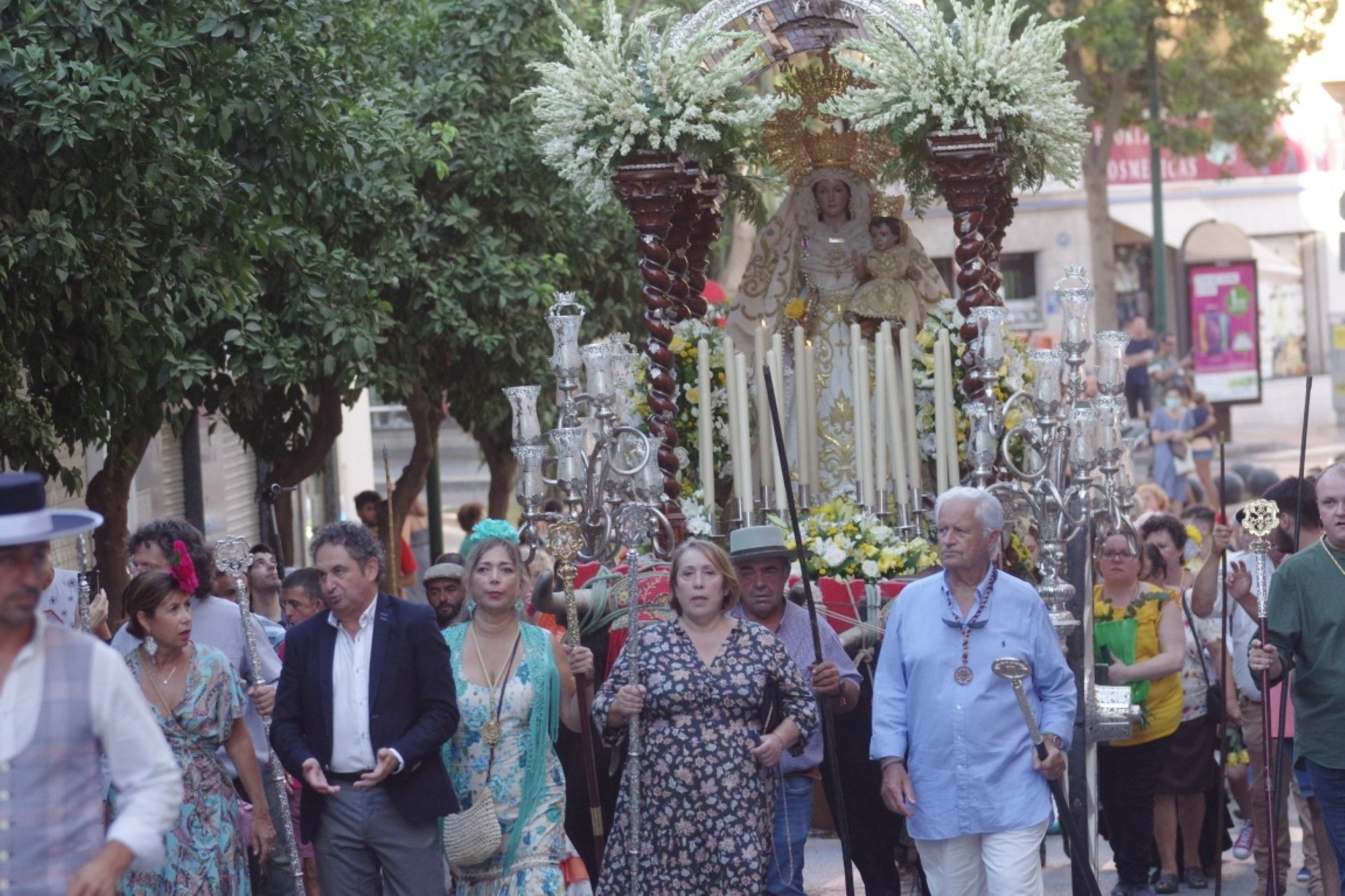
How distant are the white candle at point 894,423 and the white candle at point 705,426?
2.59ft

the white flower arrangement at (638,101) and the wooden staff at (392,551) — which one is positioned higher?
the white flower arrangement at (638,101)

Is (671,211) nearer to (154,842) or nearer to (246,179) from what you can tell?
(246,179)

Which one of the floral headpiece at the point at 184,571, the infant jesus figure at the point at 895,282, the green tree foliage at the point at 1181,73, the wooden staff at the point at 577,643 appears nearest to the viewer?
the floral headpiece at the point at 184,571

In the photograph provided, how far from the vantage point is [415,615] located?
21.9 feet

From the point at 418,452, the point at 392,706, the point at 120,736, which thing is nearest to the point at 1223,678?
the point at 392,706

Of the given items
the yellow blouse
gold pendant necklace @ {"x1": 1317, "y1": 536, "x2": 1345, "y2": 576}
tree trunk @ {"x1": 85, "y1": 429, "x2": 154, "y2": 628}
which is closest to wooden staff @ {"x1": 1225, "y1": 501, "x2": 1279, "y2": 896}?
gold pendant necklace @ {"x1": 1317, "y1": 536, "x2": 1345, "y2": 576}

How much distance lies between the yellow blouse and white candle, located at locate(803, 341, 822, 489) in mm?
1788

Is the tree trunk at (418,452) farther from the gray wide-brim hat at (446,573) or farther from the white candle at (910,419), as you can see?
the gray wide-brim hat at (446,573)

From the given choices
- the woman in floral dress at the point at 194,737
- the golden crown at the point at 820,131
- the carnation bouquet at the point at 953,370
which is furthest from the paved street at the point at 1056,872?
the golden crown at the point at 820,131

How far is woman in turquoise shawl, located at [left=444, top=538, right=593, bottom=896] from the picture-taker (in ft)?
22.5

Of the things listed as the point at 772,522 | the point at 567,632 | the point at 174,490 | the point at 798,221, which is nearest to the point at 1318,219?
the point at 174,490

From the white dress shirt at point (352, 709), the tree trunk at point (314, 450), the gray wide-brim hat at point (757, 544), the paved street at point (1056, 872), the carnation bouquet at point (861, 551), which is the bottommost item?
the paved street at point (1056, 872)

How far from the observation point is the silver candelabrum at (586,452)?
8.69 meters

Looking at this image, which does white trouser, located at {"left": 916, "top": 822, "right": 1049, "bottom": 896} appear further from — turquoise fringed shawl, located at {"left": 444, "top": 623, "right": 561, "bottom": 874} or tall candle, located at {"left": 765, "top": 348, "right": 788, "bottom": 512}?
tall candle, located at {"left": 765, "top": 348, "right": 788, "bottom": 512}
